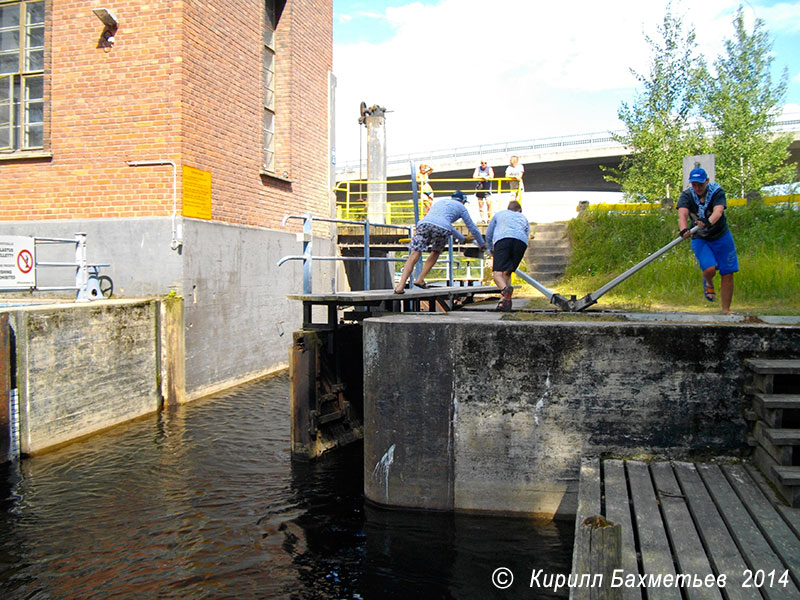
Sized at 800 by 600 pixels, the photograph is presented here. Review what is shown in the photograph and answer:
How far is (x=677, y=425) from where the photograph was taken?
5.29 metres

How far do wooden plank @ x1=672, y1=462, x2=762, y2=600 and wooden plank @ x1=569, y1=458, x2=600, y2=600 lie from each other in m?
0.57

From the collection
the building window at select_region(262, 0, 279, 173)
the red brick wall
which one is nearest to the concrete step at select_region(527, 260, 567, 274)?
the building window at select_region(262, 0, 279, 173)

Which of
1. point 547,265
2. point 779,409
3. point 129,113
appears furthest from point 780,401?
point 547,265

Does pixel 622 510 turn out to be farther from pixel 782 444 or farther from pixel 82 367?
pixel 82 367

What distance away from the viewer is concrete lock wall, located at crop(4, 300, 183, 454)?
24.4 feet

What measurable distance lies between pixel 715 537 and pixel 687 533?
0.48 ft

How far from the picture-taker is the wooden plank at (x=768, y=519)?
3.62 m

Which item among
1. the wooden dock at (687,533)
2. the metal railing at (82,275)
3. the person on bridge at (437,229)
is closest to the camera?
the wooden dock at (687,533)

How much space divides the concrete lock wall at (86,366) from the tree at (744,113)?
946 inches

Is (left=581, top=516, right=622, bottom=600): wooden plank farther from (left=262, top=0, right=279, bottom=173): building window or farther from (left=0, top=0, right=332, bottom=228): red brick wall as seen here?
(left=262, top=0, right=279, bottom=173): building window

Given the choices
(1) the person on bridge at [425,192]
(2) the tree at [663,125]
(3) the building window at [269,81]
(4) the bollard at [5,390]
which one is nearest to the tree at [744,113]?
(2) the tree at [663,125]

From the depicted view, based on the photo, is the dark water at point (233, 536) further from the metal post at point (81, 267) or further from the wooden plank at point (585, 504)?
the metal post at point (81, 267)

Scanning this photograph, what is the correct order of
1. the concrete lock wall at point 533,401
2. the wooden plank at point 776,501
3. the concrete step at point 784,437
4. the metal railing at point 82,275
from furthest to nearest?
1. the metal railing at point 82,275
2. the concrete lock wall at point 533,401
3. the concrete step at point 784,437
4. the wooden plank at point 776,501

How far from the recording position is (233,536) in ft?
17.5
